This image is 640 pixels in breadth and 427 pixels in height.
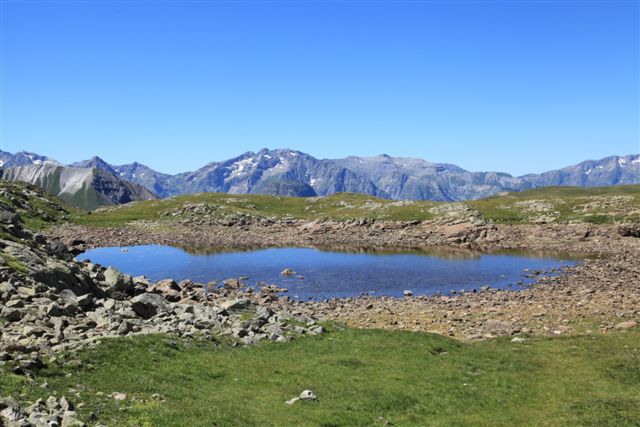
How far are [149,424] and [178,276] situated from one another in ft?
200

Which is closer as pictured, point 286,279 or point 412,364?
point 412,364

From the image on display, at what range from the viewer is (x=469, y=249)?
109938 mm

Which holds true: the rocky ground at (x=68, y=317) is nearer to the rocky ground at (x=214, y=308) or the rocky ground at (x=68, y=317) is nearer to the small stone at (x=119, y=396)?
the rocky ground at (x=214, y=308)

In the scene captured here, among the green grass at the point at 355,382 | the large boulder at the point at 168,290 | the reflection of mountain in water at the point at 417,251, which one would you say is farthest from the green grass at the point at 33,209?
the green grass at the point at 355,382

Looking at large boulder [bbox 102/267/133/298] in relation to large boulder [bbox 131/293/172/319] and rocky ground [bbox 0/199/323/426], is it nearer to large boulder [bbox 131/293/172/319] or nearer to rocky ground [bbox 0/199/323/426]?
rocky ground [bbox 0/199/323/426]

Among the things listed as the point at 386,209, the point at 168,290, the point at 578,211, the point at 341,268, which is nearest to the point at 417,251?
the point at 341,268

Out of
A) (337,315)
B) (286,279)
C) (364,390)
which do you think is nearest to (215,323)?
(364,390)

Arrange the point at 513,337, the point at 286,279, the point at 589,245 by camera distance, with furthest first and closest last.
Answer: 1. the point at 589,245
2. the point at 286,279
3. the point at 513,337

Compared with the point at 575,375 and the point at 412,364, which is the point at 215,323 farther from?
the point at 575,375

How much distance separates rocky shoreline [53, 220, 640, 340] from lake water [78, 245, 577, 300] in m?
6.01

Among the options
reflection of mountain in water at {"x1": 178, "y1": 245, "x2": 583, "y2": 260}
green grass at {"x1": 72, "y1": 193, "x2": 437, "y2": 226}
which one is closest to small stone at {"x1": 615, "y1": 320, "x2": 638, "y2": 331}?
reflection of mountain in water at {"x1": 178, "y1": 245, "x2": 583, "y2": 260}

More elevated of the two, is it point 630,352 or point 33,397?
point 33,397

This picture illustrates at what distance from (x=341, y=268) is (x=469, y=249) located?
3859 centimetres

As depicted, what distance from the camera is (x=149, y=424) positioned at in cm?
1850
